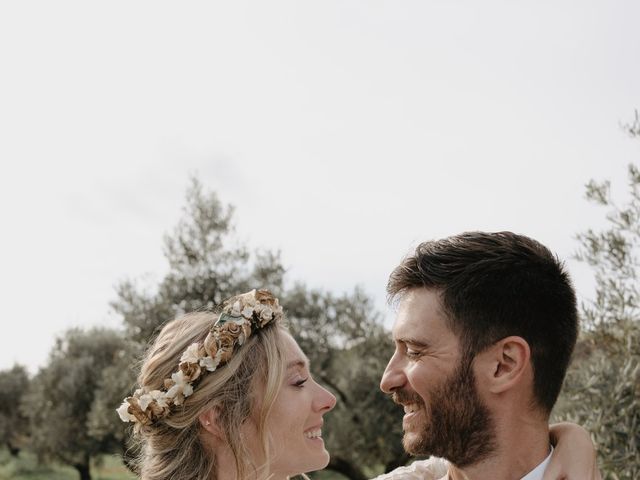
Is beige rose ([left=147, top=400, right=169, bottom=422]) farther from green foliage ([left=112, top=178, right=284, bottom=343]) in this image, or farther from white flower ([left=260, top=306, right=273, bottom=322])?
green foliage ([left=112, top=178, right=284, bottom=343])

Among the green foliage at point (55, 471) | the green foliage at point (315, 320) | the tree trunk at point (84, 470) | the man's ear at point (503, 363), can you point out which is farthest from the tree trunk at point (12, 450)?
the man's ear at point (503, 363)

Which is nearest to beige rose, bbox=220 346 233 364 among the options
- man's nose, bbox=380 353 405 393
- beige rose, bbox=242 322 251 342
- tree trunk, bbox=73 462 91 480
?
beige rose, bbox=242 322 251 342

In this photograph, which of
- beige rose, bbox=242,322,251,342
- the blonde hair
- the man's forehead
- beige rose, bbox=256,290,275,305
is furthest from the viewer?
beige rose, bbox=256,290,275,305

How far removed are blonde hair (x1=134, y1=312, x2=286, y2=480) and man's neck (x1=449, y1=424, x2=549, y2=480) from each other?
125 centimetres

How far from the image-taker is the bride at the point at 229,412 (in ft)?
14.6

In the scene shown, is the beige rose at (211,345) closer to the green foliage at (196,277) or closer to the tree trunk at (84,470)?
the green foliage at (196,277)

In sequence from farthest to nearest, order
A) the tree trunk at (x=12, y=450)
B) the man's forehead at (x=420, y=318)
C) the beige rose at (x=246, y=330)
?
1. the tree trunk at (x=12, y=450)
2. the beige rose at (x=246, y=330)
3. the man's forehead at (x=420, y=318)

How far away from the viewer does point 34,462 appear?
96.4 feet

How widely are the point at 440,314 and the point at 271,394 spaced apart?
3.81 ft

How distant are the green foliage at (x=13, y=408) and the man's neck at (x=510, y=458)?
32.6 metres

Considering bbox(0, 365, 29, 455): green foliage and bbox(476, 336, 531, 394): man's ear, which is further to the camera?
bbox(0, 365, 29, 455): green foliage

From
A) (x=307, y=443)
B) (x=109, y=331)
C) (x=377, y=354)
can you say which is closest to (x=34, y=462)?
(x=109, y=331)

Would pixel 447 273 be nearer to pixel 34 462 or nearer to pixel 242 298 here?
pixel 242 298

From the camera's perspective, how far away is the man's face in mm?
3713
